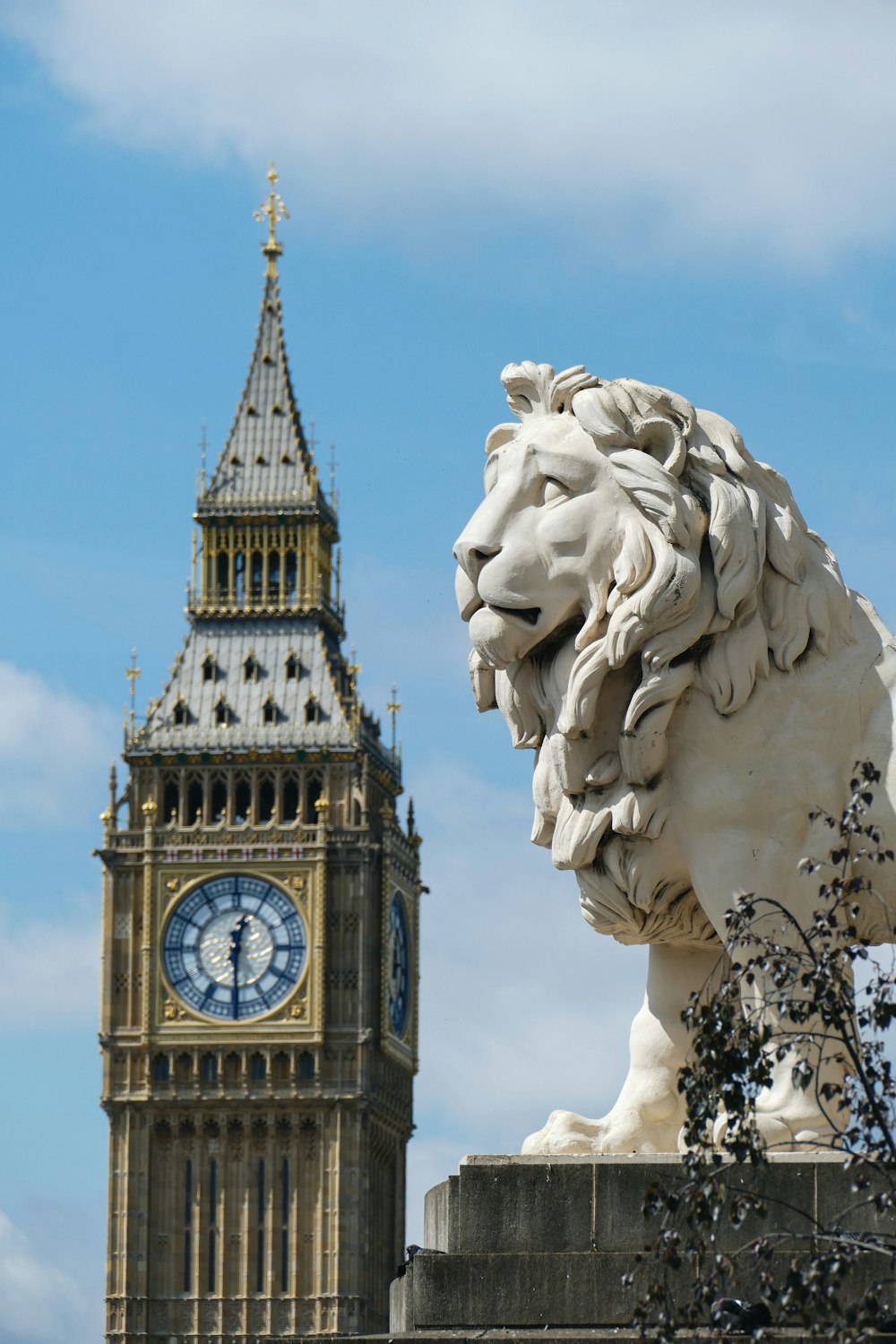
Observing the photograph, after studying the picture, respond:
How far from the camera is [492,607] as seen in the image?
37.4ft

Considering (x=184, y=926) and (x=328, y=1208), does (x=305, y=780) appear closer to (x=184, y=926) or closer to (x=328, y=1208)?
(x=184, y=926)

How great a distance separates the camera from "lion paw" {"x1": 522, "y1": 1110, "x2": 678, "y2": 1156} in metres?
11.4

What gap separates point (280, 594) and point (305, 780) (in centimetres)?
617

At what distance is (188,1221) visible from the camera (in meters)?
88.7

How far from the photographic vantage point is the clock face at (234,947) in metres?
88.5

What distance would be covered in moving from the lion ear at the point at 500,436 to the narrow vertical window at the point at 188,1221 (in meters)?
78.2

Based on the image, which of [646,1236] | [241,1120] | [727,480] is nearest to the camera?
[646,1236]

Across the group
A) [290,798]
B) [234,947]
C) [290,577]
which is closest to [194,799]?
[290,798]

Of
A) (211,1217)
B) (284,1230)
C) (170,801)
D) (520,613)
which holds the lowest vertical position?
(284,1230)

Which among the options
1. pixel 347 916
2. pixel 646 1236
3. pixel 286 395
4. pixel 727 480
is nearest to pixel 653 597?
pixel 727 480

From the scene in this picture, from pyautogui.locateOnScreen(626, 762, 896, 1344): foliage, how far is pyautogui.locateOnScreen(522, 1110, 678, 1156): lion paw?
1.24 ft

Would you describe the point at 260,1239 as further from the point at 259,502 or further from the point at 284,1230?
the point at 259,502

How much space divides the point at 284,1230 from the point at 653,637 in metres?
79.0

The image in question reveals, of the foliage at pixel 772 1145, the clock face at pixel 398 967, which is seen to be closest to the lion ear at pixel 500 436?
the foliage at pixel 772 1145
